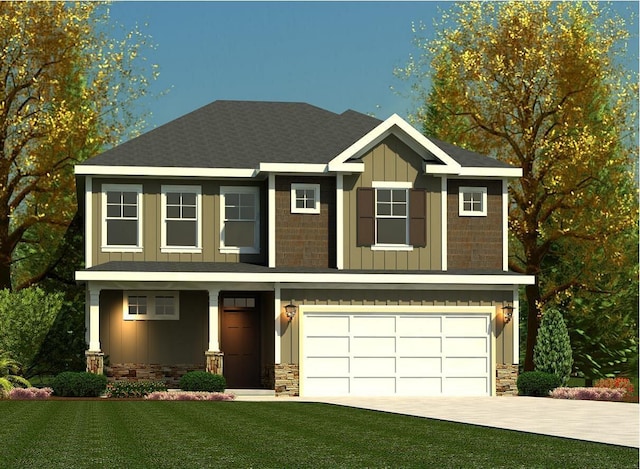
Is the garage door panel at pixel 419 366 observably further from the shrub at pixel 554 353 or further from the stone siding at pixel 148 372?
the stone siding at pixel 148 372

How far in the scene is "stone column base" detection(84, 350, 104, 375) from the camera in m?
27.5

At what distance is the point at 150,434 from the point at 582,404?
11826 mm

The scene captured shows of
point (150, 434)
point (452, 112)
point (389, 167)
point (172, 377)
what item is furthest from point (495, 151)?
point (150, 434)

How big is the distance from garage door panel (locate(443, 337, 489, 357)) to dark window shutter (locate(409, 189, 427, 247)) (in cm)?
259

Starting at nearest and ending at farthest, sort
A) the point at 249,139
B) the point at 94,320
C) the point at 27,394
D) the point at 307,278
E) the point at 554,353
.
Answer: the point at 27,394
the point at 94,320
the point at 307,278
the point at 554,353
the point at 249,139

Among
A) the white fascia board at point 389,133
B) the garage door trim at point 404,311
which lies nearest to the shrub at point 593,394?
the garage door trim at point 404,311

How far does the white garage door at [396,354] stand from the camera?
2839cm

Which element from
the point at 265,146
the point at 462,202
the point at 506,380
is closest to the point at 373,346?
the point at 506,380

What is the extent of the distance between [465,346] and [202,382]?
22.0ft

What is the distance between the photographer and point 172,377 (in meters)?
29.7

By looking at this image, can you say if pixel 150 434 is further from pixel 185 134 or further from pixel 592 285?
pixel 592 285

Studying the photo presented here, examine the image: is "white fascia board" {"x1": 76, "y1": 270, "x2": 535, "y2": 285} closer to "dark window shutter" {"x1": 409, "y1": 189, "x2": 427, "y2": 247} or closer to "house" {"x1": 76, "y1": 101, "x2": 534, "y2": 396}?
"house" {"x1": 76, "y1": 101, "x2": 534, "y2": 396}

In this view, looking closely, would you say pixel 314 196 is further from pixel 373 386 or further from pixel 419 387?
pixel 419 387

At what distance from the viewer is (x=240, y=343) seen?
30797mm
